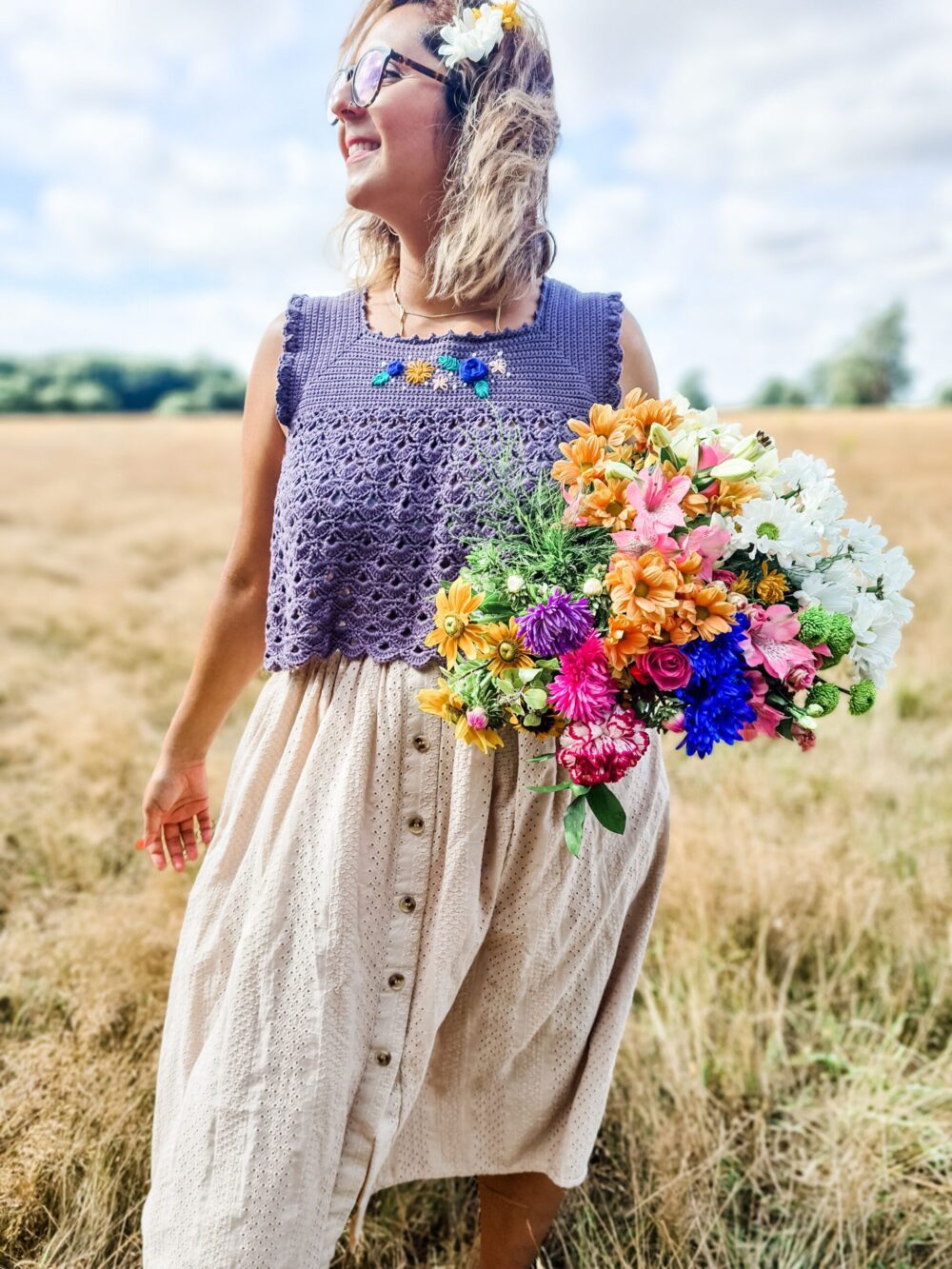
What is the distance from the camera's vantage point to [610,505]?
4.29 feet

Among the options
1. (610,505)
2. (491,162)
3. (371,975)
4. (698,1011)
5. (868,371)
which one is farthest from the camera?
(868,371)

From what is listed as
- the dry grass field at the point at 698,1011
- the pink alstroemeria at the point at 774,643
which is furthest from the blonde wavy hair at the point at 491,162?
the dry grass field at the point at 698,1011

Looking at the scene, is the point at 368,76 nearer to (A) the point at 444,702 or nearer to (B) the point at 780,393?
(A) the point at 444,702

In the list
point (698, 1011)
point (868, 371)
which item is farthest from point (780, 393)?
point (698, 1011)

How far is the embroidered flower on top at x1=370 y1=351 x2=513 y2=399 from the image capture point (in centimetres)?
163

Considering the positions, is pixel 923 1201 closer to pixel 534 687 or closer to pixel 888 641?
pixel 888 641

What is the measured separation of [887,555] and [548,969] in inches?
Answer: 33.5

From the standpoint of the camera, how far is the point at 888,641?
1371 millimetres

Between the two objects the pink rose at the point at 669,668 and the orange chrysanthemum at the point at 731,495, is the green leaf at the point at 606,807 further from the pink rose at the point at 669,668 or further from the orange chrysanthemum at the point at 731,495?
the orange chrysanthemum at the point at 731,495

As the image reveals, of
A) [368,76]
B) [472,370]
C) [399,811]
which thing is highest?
[368,76]

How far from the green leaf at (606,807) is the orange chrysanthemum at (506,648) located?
191 mm

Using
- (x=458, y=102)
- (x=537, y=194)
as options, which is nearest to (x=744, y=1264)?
(x=537, y=194)

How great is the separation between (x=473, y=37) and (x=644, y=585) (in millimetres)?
1028

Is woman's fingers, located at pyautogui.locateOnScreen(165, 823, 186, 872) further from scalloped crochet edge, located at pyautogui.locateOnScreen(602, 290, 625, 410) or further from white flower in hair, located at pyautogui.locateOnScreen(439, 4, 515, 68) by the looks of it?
white flower in hair, located at pyautogui.locateOnScreen(439, 4, 515, 68)
